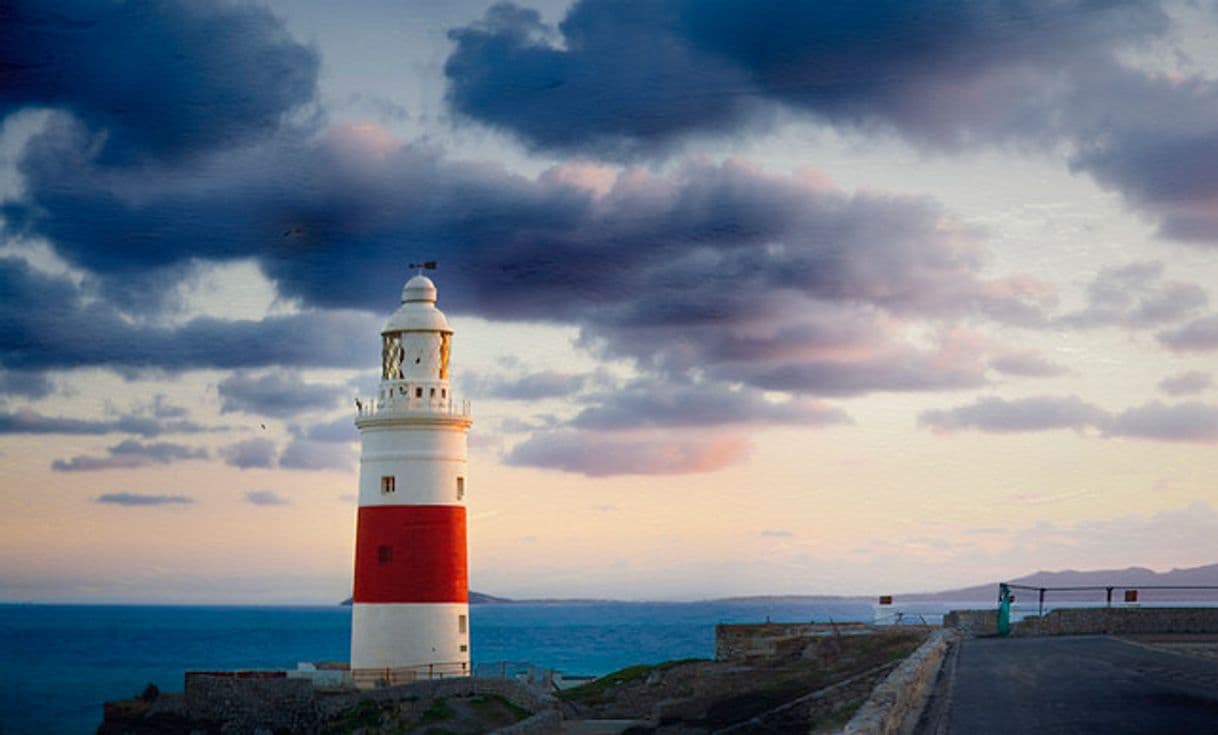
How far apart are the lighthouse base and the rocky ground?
163 inches

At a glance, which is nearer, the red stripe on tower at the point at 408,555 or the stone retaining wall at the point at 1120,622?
the red stripe on tower at the point at 408,555

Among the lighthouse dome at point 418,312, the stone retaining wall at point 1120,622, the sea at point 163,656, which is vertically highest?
the lighthouse dome at point 418,312

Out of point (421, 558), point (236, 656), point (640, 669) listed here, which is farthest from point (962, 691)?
point (236, 656)

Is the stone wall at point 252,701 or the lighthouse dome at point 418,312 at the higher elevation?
the lighthouse dome at point 418,312

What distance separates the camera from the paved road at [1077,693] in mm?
16297

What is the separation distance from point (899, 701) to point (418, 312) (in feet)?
83.4

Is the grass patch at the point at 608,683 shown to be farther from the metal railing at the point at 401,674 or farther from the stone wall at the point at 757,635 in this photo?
the metal railing at the point at 401,674

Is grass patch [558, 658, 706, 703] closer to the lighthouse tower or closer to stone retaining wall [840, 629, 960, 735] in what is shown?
the lighthouse tower

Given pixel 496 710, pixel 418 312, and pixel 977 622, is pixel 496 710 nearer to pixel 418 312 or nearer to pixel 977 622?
pixel 418 312

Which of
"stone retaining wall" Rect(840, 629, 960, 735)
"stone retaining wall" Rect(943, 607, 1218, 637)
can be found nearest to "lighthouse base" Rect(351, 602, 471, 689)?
"stone retaining wall" Rect(840, 629, 960, 735)

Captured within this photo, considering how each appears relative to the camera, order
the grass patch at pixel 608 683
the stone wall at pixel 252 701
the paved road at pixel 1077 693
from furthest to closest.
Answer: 1. the grass patch at pixel 608 683
2. the stone wall at pixel 252 701
3. the paved road at pixel 1077 693

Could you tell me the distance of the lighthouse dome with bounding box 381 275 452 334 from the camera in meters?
39.0

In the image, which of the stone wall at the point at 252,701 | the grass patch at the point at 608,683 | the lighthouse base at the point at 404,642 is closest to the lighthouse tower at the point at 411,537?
the lighthouse base at the point at 404,642

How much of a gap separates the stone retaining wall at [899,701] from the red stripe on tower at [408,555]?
1473cm
